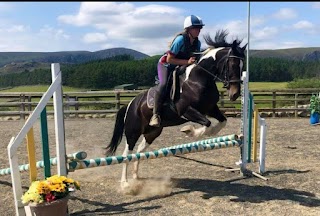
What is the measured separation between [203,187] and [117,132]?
1.75m

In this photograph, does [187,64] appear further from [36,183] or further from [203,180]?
[36,183]

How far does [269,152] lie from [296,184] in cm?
237

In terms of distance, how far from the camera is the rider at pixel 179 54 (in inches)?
181

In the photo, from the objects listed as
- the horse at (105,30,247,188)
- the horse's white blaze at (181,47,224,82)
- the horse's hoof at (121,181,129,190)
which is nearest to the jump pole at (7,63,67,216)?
the horse's hoof at (121,181,129,190)

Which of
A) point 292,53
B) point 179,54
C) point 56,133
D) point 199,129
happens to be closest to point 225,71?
point 179,54

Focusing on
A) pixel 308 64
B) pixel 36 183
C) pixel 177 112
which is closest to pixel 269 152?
pixel 177 112

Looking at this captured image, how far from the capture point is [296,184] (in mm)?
4754

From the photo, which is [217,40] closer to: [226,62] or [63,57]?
[226,62]

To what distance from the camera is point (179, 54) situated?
188 inches

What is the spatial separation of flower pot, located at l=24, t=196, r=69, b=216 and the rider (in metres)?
1.83

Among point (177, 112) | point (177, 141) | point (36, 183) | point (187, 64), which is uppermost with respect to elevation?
point (187, 64)

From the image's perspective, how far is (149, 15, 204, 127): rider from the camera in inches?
181

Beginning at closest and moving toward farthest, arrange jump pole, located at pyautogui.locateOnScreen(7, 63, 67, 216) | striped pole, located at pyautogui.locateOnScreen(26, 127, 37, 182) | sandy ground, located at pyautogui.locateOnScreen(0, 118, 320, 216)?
jump pole, located at pyautogui.locateOnScreen(7, 63, 67, 216) → striped pole, located at pyautogui.locateOnScreen(26, 127, 37, 182) → sandy ground, located at pyautogui.locateOnScreen(0, 118, 320, 216)

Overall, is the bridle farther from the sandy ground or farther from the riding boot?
the sandy ground
